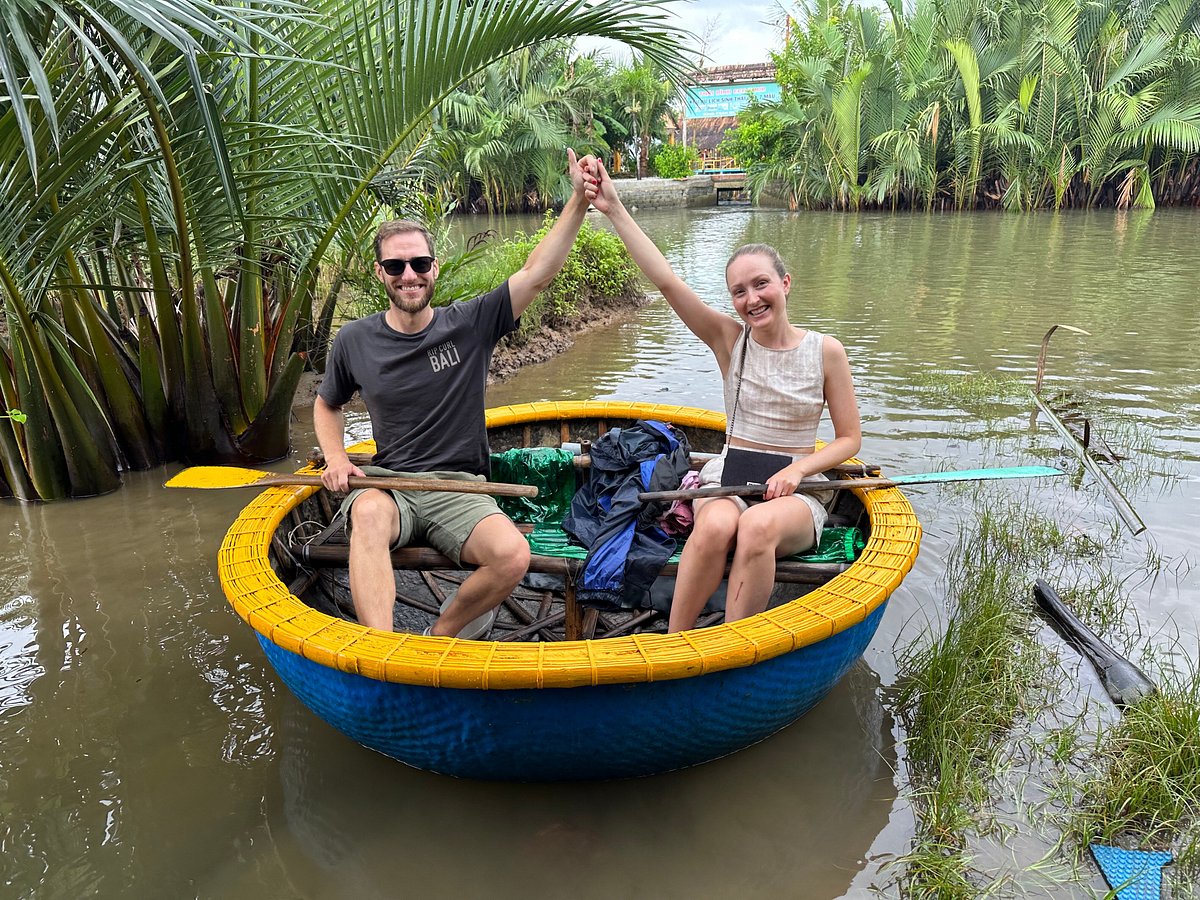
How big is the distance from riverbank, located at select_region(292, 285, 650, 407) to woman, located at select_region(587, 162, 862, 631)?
13.6 ft

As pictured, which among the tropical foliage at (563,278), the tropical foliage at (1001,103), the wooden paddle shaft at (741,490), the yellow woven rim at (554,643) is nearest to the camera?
the yellow woven rim at (554,643)

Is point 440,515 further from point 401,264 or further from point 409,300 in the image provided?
point 401,264

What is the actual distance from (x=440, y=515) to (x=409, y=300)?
78 centimetres

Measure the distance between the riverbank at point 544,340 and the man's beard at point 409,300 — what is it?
3.87 meters

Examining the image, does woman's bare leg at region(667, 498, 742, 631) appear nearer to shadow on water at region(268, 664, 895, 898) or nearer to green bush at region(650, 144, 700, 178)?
shadow on water at region(268, 664, 895, 898)

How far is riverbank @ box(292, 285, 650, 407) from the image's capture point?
22.6ft

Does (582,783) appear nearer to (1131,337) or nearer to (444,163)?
(444,163)

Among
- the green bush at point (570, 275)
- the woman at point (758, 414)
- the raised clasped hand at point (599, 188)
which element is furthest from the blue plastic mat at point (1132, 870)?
the green bush at point (570, 275)

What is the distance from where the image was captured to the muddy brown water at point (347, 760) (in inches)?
86.8

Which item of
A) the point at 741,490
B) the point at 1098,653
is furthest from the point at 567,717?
the point at 1098,653

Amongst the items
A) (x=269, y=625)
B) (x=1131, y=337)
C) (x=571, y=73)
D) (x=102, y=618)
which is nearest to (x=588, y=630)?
(x=269, y=625)

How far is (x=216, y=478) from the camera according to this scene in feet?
10.8

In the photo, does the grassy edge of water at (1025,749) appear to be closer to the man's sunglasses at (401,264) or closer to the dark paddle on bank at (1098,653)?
the dark paddle on bank at (1098,653)

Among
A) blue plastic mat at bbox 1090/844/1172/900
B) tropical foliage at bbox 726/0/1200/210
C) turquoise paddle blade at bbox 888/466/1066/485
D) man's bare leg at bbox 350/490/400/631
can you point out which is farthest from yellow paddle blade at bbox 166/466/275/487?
tropical foliage at bbox 726/0/1200/210
